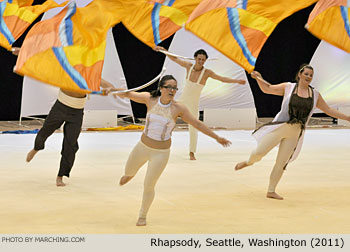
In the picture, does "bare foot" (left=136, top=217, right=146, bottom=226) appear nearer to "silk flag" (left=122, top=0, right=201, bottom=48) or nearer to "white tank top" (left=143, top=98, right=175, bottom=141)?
"white tank top" (left=143, top=98, right=175, bottom=141)

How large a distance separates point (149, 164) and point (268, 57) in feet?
49.2

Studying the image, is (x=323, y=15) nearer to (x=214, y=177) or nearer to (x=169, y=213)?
(x=214, y=177)

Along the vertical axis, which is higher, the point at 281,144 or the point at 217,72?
the point at 281,144

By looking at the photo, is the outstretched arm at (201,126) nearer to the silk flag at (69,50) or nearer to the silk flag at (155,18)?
the silk flag at (69,50)

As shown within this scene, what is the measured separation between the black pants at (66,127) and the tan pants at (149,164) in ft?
6.32

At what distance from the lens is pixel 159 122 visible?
16.6 ft

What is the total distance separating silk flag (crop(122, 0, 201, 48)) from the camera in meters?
8.75

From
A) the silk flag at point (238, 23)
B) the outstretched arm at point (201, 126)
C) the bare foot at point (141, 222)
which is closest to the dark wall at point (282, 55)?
the silk flag at point (238, 23)

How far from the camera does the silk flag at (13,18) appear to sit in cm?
795

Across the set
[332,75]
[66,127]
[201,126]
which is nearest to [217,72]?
[332,75]

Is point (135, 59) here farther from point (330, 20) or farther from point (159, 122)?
point (159, 122)

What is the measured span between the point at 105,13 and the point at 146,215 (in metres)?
3.30

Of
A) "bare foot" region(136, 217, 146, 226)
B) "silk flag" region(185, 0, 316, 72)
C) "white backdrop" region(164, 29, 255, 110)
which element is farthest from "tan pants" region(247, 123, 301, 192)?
"white backdrop" region(164, 29, 255, 110)

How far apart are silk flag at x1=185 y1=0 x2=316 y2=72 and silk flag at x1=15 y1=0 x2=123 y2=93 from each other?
4.18 feet
